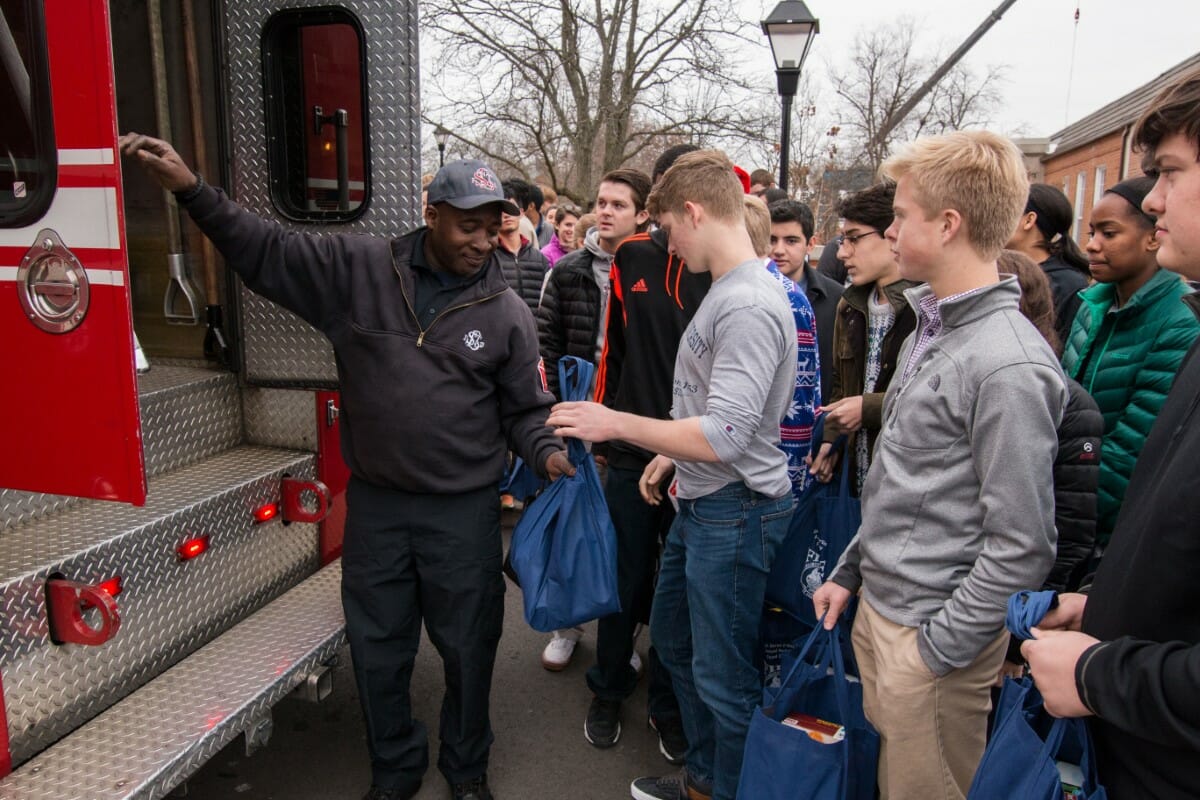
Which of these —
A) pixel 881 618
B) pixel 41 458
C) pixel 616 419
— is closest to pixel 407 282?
pixel 616 419

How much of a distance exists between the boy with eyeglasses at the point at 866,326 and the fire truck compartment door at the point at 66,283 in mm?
2259

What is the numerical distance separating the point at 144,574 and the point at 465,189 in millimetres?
1573

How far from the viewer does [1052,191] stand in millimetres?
4074

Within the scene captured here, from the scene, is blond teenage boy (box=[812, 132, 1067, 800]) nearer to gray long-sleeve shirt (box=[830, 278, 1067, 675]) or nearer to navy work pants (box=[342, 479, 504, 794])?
gray long-sleeve shirt (box=[830, 278, 1067, 675])

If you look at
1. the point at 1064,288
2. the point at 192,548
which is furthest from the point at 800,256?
the point at 192,548

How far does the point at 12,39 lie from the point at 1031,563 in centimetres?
275

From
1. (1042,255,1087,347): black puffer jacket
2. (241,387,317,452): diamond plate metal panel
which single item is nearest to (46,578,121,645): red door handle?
(241,387,317,452): diamond plate metal panel

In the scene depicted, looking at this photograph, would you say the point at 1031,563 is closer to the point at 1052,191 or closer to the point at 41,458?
the point at 41,458

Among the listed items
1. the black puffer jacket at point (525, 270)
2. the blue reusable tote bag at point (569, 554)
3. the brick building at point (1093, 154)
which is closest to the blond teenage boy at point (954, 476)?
the blue reusable tote bag at point (569, 554)

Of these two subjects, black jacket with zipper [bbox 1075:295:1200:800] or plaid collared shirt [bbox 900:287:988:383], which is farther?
plaid collared shirt [bbox 900:287:988:383]

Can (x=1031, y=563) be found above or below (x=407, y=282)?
below

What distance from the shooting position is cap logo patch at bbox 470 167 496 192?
2703mm

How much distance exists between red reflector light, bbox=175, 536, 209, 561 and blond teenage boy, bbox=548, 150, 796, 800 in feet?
4.45

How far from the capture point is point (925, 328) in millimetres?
2096
